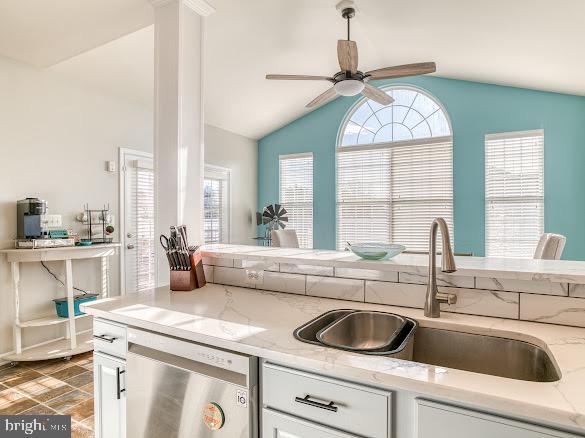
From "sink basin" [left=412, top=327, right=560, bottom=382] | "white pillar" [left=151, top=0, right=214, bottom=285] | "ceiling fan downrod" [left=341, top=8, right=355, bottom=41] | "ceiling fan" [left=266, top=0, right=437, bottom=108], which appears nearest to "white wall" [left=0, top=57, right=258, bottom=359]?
"white pillar" [left=151, top=0, right=214, bottom=285]

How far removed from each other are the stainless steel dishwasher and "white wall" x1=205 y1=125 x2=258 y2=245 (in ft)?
13.6

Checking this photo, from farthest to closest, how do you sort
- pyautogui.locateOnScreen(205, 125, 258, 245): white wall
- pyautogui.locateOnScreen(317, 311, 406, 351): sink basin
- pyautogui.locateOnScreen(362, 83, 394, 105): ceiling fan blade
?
pyautogui.locateOnScreen(205, 125, 258, 245): white wall < pyautogui.locateOnScreen(362, 83, 394, 105): ceiling fan blade < pyautogui.locateOnScreen(317, 311, 406, 351): sink basin

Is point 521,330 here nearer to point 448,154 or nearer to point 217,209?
point 448,154

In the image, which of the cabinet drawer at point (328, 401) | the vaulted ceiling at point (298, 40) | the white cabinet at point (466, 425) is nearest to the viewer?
the white cabinet at point (466, 425)

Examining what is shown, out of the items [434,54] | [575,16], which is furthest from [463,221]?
[575,16]

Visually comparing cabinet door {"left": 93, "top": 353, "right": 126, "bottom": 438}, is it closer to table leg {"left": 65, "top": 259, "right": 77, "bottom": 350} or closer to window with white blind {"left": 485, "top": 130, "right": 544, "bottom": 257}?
table leg {"left": 65, "top": 259, "right": 77, "bottom": 350}

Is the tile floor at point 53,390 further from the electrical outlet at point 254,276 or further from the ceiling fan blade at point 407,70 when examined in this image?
the ceiling fan blade at point 407,70

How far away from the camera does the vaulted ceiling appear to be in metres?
2.58

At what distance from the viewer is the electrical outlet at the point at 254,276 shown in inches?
74.9

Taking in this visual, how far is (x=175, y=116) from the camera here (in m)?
2.17

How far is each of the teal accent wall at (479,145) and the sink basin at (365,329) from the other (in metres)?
3.85

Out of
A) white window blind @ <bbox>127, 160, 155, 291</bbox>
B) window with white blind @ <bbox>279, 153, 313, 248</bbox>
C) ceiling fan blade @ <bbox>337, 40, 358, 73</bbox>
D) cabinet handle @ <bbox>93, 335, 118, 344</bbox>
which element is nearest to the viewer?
cabinet handle @ <bbox>93, 335, 118, 344</bbox>

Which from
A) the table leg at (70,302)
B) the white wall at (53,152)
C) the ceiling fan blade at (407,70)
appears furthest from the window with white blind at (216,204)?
the ceiling fan blade at (407,70)

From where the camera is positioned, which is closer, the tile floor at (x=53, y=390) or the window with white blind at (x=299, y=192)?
the tile floor at (x=53, y=390)
